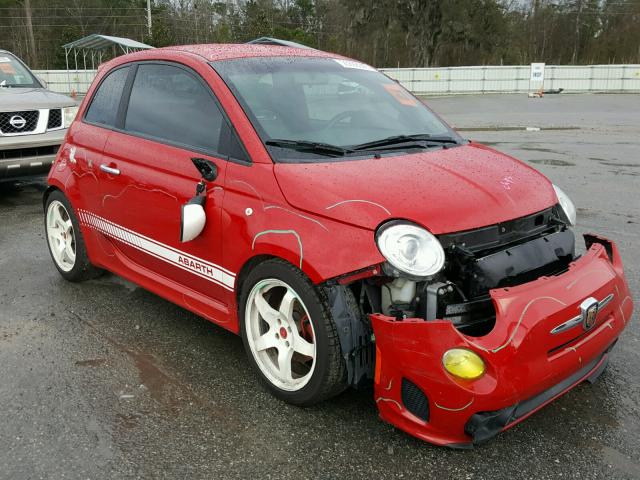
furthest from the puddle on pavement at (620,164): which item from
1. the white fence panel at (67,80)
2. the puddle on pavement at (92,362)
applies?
the white fence panel at (67,80)

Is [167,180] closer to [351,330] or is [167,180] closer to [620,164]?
[351,330]

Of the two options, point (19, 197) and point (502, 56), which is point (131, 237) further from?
point (502, 56)

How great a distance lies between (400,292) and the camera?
2.62 metres

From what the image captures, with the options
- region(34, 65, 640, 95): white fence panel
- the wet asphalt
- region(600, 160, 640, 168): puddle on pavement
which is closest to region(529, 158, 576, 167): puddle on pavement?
region(600, 160, 640, 168): puddle on pavement

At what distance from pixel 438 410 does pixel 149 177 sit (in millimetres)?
2199

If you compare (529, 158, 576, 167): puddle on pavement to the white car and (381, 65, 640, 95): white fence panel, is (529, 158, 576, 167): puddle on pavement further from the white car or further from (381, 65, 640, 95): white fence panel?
(381, 65, 640, 95): white fence panel

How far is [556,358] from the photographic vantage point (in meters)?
2.49

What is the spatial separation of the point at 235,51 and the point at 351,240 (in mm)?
1801

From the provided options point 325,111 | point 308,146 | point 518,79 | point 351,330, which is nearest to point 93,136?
point 325,111

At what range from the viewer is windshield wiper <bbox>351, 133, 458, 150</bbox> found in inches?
131

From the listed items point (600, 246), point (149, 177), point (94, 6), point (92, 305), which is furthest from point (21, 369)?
point (94, 6)

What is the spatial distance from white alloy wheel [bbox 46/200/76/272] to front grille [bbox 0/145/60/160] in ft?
9.86

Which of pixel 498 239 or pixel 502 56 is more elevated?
pixel 502 56

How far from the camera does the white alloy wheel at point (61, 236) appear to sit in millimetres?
4766
